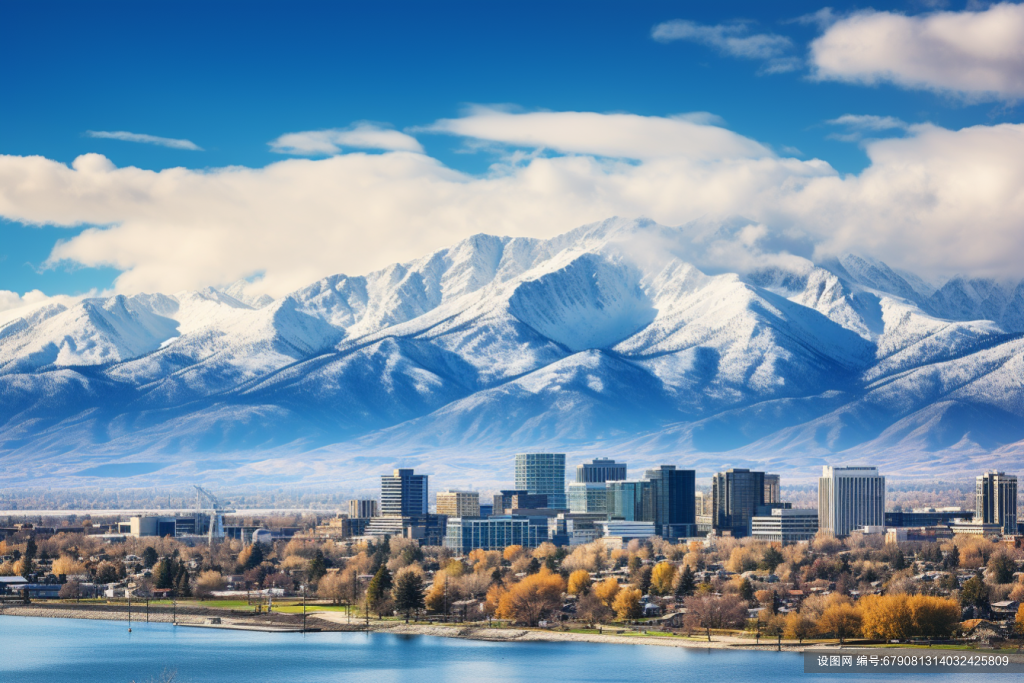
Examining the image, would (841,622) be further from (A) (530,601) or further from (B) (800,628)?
(A) (530,601)

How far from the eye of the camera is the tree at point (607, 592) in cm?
11694

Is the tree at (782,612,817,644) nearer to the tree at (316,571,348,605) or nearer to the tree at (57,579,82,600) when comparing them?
the tree at (316,571,348,605)

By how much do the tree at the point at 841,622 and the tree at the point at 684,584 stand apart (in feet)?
68.9

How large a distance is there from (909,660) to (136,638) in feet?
160

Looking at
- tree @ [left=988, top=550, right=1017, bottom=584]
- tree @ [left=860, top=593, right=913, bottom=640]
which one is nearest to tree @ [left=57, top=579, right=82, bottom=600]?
tree @ [left=860, top=593, right=913, bottom=640]

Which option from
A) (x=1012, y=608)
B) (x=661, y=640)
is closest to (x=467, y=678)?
(x=661, y=640)

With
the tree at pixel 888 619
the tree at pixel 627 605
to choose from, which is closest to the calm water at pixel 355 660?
the tree at pixel 888 619

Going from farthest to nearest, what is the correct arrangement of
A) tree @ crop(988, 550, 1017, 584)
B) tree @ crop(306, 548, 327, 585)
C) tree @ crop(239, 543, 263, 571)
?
tree @ crop(239, 543, 263, 571), tree @ crop(306, 548, 327, 585), tree @ crop(988, 550, 1017, 584)

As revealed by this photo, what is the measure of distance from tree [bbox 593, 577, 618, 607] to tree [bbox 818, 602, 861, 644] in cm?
1876

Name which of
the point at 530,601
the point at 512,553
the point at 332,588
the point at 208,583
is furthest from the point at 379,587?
the point at 512,553

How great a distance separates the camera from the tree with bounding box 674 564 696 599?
404 ft

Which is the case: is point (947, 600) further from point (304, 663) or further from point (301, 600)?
point (301, 600)

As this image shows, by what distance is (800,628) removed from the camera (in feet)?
335

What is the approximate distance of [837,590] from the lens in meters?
120
